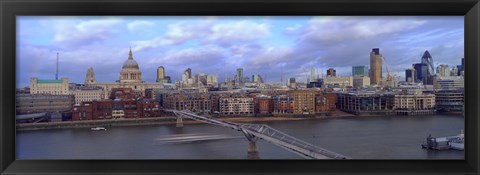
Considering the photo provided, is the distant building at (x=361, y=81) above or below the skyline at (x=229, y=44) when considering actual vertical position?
below

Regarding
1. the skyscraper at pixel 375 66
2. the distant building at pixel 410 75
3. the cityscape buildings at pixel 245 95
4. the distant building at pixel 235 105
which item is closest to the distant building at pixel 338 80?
the cityscape buildings at pixel 245 95

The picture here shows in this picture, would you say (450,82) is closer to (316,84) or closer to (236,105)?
(316,84)

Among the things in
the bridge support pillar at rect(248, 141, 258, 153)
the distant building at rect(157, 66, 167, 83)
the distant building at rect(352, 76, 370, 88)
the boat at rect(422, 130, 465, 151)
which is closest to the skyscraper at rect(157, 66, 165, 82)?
the distant building at rect(157, 66, 167, 83)

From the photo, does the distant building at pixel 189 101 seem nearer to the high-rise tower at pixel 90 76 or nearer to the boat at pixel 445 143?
the high-rise tower at pixel 90 76

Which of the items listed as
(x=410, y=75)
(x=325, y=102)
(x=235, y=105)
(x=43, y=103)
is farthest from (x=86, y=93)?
(x=410, y=75)

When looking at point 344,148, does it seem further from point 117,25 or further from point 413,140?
point 117,25

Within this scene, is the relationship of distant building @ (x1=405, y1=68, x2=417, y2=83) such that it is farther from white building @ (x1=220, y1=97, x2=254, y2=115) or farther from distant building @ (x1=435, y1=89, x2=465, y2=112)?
white building @ (x1=220, y1=97, x2=254, y2=115)
